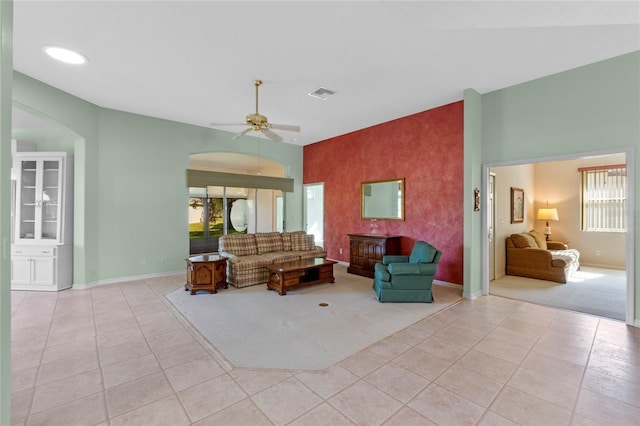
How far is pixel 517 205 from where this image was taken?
6.50m

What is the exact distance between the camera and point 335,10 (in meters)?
2.54

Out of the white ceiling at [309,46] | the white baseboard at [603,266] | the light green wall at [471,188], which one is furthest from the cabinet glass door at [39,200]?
the white baseboard at [603,266]

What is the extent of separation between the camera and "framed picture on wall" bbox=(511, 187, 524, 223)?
6297 millimetres

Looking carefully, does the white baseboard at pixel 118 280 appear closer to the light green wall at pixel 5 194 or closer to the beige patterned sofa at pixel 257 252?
the beige patterned sofa at pixel 257 252

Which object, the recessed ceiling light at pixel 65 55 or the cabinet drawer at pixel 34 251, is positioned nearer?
the recessed ceiling light at pixel 65 55

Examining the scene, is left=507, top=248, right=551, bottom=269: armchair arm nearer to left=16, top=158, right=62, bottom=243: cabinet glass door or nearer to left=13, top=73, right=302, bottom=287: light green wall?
left=13, top=73, right=302, bottom=287: light green wall

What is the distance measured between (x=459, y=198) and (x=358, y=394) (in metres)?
3.83

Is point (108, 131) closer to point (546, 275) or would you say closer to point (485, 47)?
point (485, 47)

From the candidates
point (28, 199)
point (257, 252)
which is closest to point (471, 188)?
point (257, 252)

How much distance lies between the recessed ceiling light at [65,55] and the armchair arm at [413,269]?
4.81m

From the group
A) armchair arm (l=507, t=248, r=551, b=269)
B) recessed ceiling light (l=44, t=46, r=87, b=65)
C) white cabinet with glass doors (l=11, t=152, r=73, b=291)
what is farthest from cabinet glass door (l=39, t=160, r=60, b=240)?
armchair arm (l=507, t=248, r=551, b=269)

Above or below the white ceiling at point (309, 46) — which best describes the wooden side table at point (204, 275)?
below

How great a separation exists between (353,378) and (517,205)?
6.21m

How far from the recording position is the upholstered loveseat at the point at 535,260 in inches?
208
